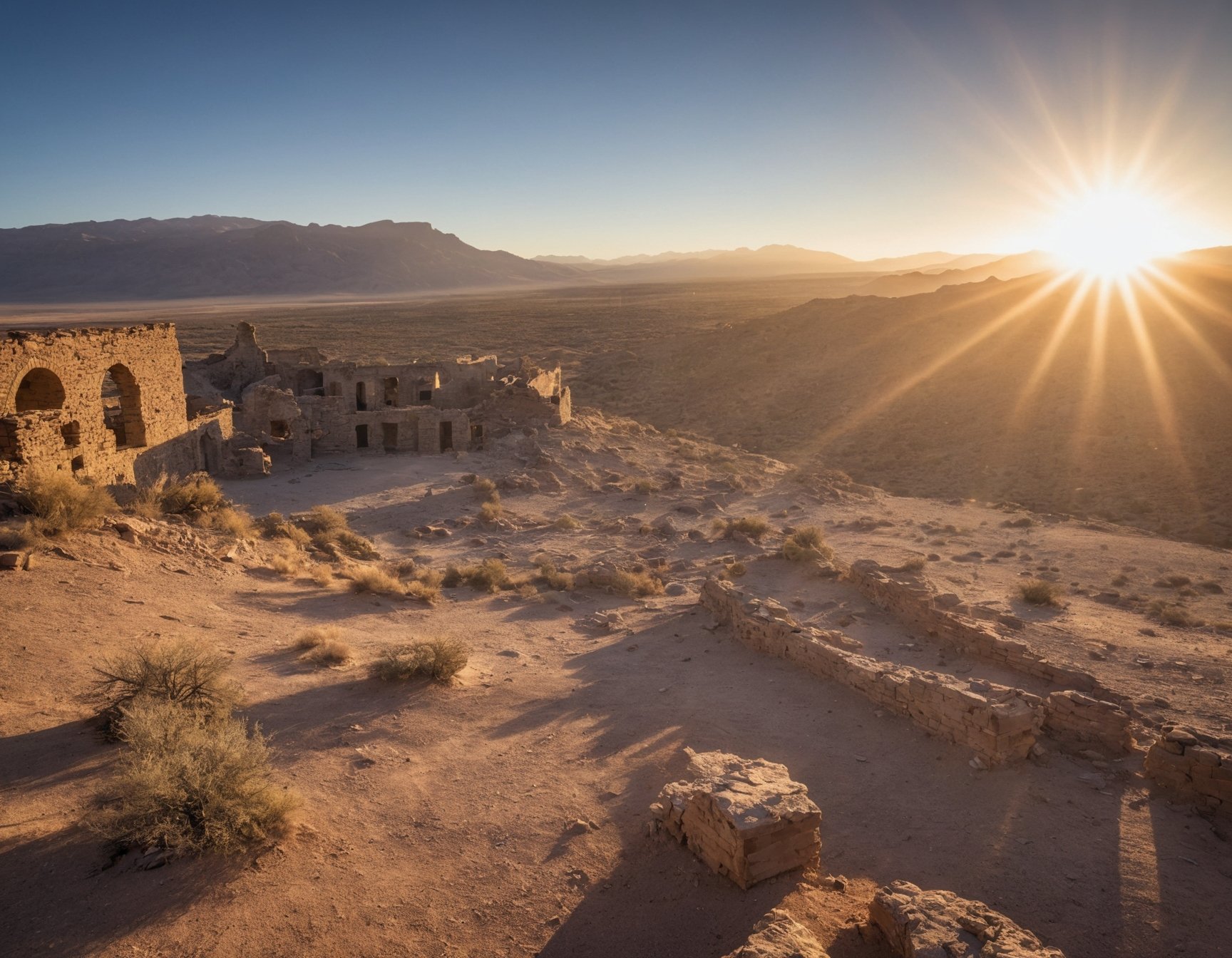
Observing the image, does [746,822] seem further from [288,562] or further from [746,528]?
[746,528]

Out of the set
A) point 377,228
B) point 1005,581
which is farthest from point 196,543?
point 377,228

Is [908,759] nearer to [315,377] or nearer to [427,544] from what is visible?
[427,544]

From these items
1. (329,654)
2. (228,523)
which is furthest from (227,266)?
(329,654)

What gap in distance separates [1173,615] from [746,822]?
36.7 ft

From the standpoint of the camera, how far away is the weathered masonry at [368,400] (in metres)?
23.0

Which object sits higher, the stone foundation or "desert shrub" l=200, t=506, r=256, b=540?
"desert shrub" l=200, t=506, r=256, b=540

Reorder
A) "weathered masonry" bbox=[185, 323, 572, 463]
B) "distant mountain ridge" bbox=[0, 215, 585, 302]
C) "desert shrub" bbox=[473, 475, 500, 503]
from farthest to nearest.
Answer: "distant mountain ridge" bbox=[0, 215, 585, 302], "weathered masonry" bbox=[185, 323, 572, 463], "desert shrub" bbox=[473, 475, 500, 503]

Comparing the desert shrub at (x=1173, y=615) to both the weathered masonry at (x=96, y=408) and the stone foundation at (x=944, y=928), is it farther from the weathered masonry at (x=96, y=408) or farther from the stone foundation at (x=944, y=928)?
the weathered masonry at (x=96, y=408)

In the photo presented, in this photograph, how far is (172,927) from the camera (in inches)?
183

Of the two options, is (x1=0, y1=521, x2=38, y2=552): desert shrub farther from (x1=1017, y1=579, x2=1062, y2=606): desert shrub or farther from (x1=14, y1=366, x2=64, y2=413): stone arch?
(x1=1017, y1=579, x2=1062, y2=606): desert shrub

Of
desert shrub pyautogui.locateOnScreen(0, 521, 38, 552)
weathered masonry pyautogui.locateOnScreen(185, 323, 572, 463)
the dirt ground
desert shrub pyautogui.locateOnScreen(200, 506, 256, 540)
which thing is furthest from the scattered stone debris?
weathered masonry pyautogui.locateOnScreen(185, 323, 572, 463)

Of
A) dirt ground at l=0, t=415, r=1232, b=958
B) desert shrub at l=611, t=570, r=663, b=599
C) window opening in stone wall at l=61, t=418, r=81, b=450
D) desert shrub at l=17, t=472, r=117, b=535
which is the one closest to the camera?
dirt ground at l=0, t=415, r=1232, b=958

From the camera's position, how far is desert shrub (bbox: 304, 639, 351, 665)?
9242 mm

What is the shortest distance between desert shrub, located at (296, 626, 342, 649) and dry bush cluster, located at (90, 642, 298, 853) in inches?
112
